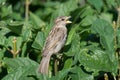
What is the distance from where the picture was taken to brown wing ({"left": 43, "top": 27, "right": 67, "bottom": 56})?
443cm

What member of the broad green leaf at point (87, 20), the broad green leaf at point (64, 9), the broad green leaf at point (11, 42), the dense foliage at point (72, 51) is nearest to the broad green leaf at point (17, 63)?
the dense foliage at point (72, 51)

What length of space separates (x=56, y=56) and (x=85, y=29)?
0.44 m

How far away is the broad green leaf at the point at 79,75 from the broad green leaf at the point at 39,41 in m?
0.56

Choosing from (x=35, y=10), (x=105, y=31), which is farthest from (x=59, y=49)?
(x=35, y=10)

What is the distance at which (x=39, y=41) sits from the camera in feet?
14.2

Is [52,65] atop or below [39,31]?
below

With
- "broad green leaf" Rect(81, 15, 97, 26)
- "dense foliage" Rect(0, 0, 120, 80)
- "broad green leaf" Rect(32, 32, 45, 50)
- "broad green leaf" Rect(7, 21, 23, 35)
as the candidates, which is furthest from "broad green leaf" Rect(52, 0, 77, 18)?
"broad green leaf" Rect(32, 32, 45, 50)

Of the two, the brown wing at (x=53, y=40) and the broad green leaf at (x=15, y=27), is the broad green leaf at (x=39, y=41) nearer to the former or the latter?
the brown wing at (x=53, y=40)

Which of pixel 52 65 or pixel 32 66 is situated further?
pixel 52 65

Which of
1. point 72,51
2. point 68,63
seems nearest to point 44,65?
point 68,63

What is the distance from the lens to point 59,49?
439cm

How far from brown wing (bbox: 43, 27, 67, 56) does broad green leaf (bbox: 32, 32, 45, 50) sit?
0.16 feet

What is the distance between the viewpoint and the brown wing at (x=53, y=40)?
443 centimetres

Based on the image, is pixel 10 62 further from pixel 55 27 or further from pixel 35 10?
pixel 35 10
